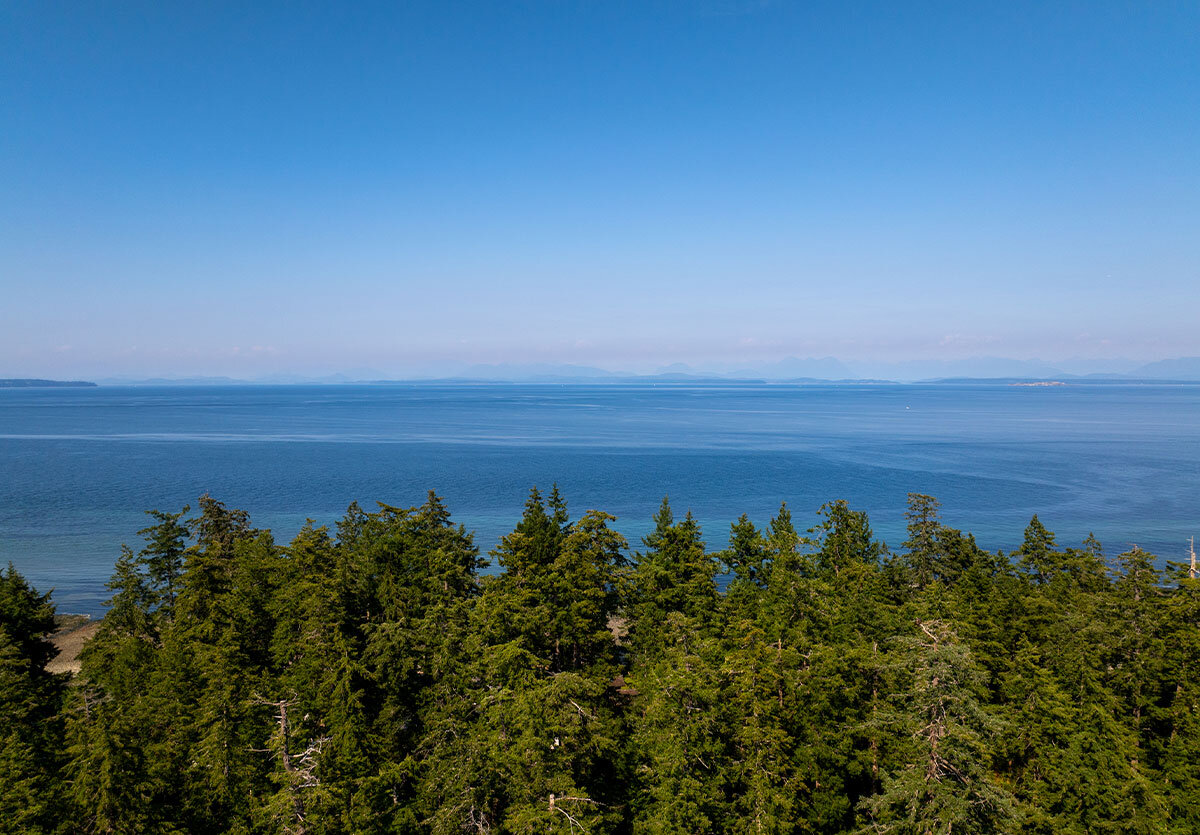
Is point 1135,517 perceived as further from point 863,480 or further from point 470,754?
point 470,754

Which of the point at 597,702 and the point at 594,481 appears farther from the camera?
the point at 594,481

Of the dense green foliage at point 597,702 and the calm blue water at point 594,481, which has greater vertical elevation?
the dense green foliage at point 597,702

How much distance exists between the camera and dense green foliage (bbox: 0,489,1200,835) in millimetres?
20422

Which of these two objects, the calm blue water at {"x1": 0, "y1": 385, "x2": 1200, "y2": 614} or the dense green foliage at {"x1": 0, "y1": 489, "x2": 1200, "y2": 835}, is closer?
the dense green foliage at {"x1": 0, "y1": 489, "x2": 1200, "y2": 835}

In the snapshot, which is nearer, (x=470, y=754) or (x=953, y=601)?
(x=470, y=754)

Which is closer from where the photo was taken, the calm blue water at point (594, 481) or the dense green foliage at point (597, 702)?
the dense green foliage at point (597, 702)

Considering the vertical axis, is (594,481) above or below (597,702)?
below

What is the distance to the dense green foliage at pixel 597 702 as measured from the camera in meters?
20.4

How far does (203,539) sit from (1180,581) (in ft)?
213

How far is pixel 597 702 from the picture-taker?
2789 cm

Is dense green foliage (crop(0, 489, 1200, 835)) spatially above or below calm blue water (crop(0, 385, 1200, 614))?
above

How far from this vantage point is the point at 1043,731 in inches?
947

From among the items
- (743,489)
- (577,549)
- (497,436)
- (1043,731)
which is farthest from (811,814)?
(497,436)

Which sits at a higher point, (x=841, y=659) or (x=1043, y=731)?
(x=841, y=659)
